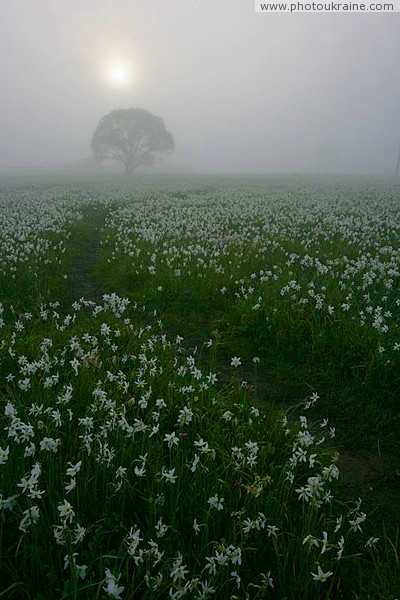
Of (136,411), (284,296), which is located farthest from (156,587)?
(284,296)

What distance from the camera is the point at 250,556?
2875mm

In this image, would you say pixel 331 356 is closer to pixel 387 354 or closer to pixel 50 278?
pixel 387 354

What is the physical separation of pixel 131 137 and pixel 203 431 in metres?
96.4

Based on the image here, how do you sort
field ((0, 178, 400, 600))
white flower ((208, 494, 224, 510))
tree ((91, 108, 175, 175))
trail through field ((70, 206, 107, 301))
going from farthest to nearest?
tree ((91, 108, 175, 175)) → trail through field ((70, 206, 107, 301)) → white flower ((208, 494, 224, 510)) → field ((0, 178, 400, 600))

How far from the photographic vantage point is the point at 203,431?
416 centimetres

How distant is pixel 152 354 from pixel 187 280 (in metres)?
4.24

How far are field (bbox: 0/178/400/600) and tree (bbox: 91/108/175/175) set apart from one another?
86168mm

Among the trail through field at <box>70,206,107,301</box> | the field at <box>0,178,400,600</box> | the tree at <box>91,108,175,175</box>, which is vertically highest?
the tree at <box>91,108,175,175</box>

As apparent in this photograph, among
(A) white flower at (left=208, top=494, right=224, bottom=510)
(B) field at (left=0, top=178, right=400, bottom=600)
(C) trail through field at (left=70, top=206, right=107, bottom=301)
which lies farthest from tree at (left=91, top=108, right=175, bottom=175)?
(A) white flower at (left=208, top=494, right=224, bottom=510)

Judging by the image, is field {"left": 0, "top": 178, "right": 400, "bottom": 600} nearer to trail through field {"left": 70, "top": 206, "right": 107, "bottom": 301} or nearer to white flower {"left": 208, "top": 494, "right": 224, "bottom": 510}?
white flower {"left": 208, "top": 494, "right": 224, "bottom": 510}

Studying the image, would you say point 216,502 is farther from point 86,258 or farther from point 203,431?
point 86,258

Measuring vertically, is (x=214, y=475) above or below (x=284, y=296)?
below

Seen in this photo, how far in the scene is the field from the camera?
2.69m

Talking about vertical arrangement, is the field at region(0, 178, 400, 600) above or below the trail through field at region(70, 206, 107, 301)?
below
